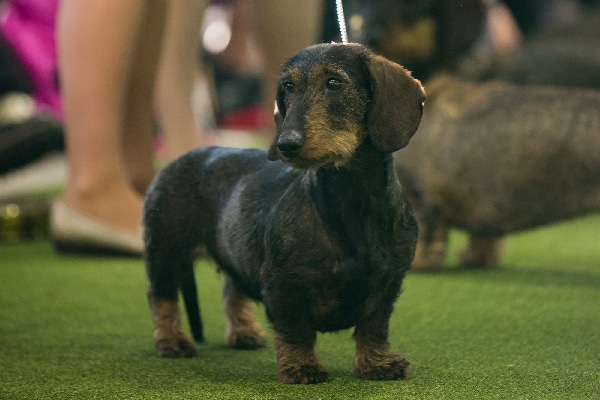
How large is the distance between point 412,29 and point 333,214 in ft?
8.41

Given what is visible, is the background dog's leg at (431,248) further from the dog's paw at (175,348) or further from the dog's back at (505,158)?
the dog's paw at (175,348)

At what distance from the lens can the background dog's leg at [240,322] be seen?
2.30 m

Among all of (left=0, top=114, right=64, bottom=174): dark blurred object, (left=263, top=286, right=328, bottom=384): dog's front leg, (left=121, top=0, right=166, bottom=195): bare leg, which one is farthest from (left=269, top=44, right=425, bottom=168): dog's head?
(left=0, top=114, right=64, bottom=174): dark blurred object

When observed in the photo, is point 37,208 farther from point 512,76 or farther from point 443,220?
point 512,76

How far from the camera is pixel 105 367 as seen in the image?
206 cm

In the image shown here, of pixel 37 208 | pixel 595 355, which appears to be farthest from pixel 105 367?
pixel 37 208

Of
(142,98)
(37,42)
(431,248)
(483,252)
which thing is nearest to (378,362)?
(431,248)

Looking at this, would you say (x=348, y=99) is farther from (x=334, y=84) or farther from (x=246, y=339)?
(x=246, y=339)

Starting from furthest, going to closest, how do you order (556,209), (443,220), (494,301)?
1. (443,220)
2. (556,209)
3. (494,301)

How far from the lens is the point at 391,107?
5.88ft

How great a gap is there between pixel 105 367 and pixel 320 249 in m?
0.59

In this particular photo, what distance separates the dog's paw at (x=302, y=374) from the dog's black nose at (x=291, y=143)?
436mm

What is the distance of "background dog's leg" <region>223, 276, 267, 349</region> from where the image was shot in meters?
2.30

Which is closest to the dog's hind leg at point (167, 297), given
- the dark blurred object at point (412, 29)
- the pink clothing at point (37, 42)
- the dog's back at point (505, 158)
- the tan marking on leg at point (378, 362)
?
the tan marking on leg at point (378, 362)
